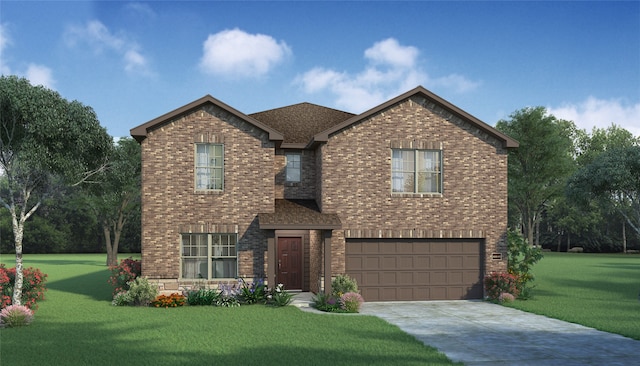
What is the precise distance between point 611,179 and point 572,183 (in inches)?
79.5

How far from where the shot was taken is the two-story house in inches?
802

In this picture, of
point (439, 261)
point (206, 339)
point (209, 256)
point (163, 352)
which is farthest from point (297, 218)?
point (163, 352)

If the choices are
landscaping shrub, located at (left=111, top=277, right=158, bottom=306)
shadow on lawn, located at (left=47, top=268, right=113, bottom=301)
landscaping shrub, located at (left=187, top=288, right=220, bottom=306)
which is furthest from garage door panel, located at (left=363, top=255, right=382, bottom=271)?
shadow on lawn, located at (left=47, top=268, right=113, bottom=301)

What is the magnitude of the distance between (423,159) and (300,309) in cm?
763

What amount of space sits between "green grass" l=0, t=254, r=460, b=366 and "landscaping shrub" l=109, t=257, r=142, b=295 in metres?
1.28

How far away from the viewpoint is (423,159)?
21.7 m

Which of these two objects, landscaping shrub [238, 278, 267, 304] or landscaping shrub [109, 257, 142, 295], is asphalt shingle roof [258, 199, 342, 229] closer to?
landscaping shrub [238, 278, 267, 304]

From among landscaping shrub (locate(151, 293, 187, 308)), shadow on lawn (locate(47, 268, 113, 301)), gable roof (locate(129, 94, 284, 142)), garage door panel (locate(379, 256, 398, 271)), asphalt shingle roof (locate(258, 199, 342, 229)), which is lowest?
shadow on lawn (locate(47, 268, 113, 301))

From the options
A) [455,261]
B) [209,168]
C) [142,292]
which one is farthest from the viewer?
[455,261]

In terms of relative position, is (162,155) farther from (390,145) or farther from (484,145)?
(484,145)

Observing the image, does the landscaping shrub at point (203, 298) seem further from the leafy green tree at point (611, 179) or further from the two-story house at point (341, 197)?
the leafy green tree at point (611, 179)

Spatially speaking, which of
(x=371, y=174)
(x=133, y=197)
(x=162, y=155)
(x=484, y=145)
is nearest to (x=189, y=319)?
(x=162, y=155)

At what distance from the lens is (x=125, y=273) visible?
66.7 feet

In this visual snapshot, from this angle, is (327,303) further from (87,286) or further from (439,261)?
(87,286)
